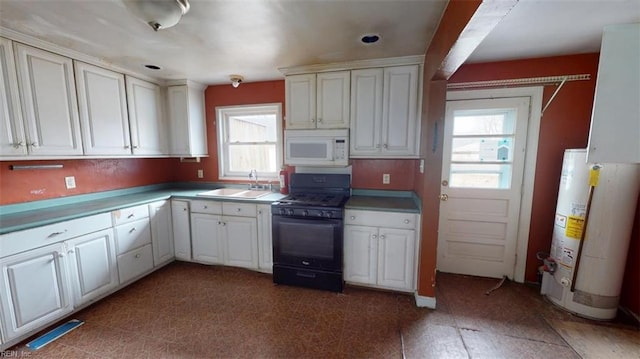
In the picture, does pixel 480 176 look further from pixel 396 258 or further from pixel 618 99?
pixel 396 258

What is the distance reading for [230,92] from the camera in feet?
10.8

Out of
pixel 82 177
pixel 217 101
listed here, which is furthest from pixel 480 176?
pixel 82 177

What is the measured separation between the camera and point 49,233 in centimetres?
188

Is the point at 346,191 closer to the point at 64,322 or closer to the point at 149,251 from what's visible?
the point at 149,251

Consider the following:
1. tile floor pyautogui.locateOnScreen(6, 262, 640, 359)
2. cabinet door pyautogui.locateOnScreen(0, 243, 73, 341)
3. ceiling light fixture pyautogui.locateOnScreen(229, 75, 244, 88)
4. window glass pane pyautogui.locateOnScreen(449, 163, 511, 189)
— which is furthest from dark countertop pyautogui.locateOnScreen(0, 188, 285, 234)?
window glass pane pyautogui.locateOnScreen(449, 163, 511, 189)

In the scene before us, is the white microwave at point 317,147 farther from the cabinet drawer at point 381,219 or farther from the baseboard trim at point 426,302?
the baseboard trim at point 426,302

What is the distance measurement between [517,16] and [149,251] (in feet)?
12.6

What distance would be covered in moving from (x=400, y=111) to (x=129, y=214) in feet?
9.52

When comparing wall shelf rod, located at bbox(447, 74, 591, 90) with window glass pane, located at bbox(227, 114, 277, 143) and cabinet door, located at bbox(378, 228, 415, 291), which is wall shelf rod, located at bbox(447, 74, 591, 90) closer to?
cabinet door, located at bbox(378, 228, 415, 291)

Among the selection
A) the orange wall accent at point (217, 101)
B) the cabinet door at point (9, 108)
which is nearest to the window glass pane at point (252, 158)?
the orange wall accent at point (217, 101)

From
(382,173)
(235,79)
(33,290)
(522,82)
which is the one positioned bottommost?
(33,290)

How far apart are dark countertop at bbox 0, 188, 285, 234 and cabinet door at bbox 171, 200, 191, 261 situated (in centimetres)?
13

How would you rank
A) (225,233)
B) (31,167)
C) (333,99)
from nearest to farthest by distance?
(31,167), (333,99), (225,233)

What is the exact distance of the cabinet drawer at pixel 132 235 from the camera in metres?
2.39
